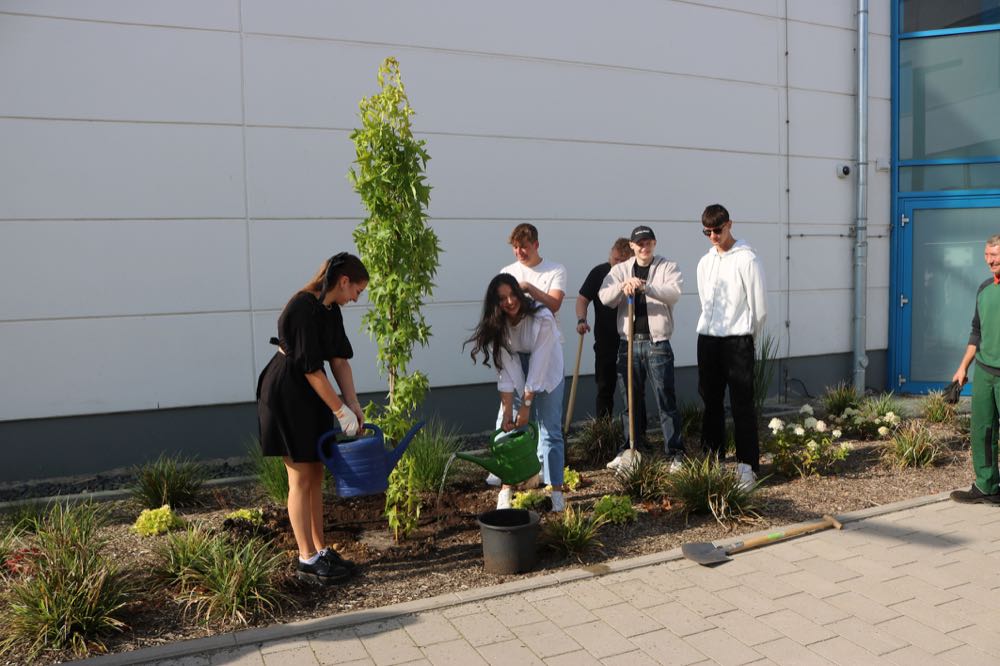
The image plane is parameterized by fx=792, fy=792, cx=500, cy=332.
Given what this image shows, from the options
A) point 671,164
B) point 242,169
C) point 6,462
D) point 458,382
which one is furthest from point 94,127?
point 671,164

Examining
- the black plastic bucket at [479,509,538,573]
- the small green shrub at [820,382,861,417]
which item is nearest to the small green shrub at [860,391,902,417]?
the small green shrub at [820,382,861,417]

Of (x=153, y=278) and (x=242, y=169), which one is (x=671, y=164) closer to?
(x=242, y=169)

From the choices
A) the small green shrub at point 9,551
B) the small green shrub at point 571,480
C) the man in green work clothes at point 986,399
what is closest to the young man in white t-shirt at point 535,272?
the small green shrub at point 571,480

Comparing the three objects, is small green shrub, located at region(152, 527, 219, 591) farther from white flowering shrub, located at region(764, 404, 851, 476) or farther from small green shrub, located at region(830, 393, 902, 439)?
small green shrub, located at region(830, 393, 902, 439)

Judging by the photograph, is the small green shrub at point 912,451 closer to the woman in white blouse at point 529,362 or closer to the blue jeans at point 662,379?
the blue jeans at point 662,379

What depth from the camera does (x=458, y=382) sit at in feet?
26.9

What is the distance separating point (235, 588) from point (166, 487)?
7.11 ft

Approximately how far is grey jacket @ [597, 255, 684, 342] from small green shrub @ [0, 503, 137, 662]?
4.04 m

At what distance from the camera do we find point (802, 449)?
265 inches

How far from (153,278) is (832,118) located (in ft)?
27.5

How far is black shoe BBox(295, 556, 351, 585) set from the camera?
436cm

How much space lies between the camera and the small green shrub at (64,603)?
3680mm

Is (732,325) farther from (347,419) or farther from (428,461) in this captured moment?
(347,419)

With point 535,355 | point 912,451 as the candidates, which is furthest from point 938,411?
point 535,355
